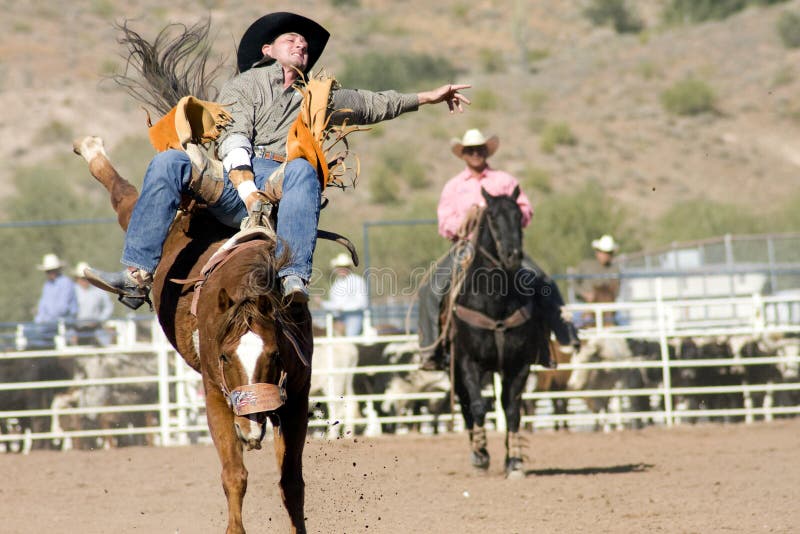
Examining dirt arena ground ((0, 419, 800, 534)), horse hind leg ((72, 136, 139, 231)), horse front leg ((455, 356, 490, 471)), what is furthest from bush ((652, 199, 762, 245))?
horse hind leg ((72, 136, 139, 231))

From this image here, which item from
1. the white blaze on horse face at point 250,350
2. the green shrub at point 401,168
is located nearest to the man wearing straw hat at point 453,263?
the white blaze on horse face at point 250,350

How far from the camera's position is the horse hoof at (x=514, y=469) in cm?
876

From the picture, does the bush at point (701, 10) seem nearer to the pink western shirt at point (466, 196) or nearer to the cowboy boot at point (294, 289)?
the pink western shirt at point (466, 196)

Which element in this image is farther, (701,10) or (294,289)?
(701,10)

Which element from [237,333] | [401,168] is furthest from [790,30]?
[237,333]

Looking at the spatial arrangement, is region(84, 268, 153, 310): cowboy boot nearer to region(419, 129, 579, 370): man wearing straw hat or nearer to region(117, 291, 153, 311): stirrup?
region(117, 291, 153, 311): stirrup

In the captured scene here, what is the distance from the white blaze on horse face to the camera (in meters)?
4.12

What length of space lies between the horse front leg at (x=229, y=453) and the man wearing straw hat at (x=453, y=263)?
5.12m

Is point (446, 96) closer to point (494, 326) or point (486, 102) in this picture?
point (494, 326)

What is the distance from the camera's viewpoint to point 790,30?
47.9m

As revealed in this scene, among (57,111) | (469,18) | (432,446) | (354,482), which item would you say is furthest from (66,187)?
(469,18)

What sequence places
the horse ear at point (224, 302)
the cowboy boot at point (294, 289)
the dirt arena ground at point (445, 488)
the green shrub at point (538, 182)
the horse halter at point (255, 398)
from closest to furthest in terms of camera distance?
the horse halter at point (255, 398) → the horse ear at point (224, 302) → the cowboy boot at point (294, 289) → the dirt arena ground at point (445, 488) → the green shrub at point (538, 182)

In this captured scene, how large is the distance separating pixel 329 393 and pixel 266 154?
296 inches

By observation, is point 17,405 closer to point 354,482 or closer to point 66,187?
point 354,482
